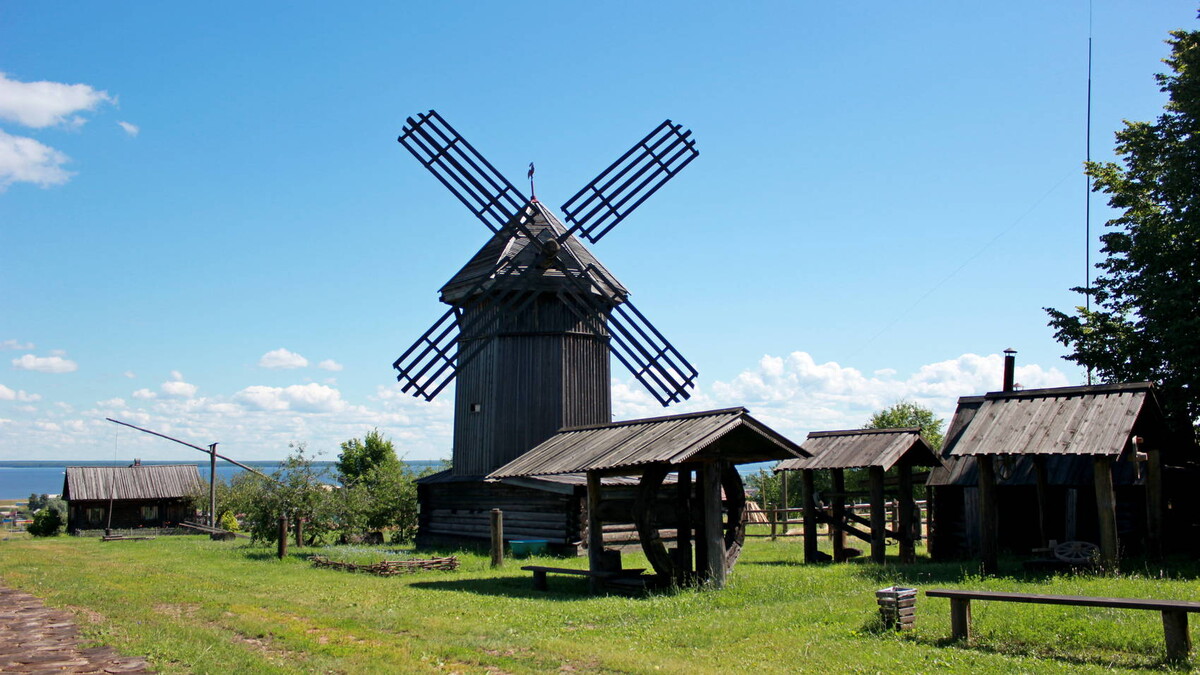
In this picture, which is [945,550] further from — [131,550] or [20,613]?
[131,550]

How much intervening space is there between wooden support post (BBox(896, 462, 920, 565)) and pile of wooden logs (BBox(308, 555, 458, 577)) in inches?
369

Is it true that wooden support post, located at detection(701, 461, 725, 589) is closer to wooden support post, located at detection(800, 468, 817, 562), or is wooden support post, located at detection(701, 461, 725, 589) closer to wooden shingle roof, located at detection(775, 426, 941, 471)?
wooden shingle roof, located at detection(775, 426, 941, 471)

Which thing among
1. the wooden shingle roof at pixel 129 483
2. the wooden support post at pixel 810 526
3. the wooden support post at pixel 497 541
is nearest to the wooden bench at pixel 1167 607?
the wooden support post at pixel 810 526

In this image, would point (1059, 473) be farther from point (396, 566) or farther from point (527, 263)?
point (527, 263)

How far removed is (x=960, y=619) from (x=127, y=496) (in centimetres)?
4377

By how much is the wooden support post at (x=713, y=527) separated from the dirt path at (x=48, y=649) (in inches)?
335

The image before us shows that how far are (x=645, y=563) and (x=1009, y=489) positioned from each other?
8.17 metres

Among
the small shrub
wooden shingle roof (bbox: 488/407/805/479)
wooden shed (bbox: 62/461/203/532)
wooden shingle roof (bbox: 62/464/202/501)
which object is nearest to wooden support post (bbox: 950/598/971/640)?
wooden shingle roof (bbox: 488/407/805/479)

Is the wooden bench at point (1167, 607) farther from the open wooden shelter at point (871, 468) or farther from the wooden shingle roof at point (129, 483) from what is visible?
the wooden shingle roof at point (129, 483)

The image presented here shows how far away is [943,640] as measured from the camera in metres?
10.3

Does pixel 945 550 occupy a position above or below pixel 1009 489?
below

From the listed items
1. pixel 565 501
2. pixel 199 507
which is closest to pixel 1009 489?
pixel 565 501

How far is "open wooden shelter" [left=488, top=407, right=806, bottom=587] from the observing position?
1548cm

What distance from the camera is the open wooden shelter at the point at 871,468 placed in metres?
19.0
